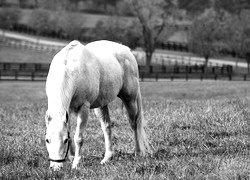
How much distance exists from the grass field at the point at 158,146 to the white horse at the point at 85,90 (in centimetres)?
37

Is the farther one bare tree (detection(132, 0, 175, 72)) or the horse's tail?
bare tree (detection(132, 0, 175, 72))

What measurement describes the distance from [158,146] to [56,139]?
9.52 ft

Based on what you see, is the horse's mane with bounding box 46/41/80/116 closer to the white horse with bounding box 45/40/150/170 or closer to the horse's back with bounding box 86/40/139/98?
the white horse with bounding box 45/40/150/170

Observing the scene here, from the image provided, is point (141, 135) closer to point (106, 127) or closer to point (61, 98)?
point (106, 127)

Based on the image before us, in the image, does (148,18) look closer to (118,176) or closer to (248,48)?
(248,48)

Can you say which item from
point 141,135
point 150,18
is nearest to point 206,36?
point 150,18

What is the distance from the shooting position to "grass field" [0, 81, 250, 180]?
7.01 m

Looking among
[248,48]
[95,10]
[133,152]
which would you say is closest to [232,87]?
[248,48]

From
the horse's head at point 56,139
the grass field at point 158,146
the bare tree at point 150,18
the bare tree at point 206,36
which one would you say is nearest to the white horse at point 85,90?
the horse's head at point 56,139

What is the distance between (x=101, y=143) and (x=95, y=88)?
6.68 ft

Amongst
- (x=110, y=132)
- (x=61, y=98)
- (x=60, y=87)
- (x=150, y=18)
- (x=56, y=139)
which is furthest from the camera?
(x=150, y=18)

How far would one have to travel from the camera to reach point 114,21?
7044cm

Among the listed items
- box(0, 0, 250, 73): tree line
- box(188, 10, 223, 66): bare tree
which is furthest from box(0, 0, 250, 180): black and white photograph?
box(188, 10, 223, 66): bare tree

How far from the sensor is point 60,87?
24.3 ft
